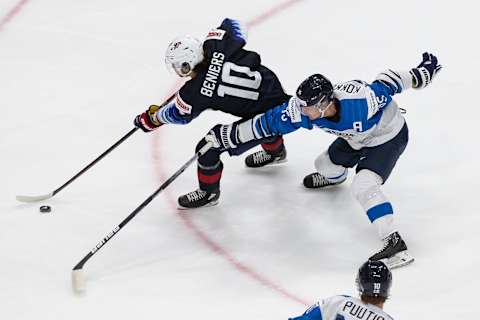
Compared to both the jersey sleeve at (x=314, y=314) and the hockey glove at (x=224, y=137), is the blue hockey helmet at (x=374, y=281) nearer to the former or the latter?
the jersey sleeve at (x=314, y=314)

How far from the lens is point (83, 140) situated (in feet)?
21.8

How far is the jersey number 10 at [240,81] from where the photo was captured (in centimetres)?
561

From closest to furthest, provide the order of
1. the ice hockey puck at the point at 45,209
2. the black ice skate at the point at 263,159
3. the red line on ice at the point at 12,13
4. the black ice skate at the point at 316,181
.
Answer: the ice hockey puck at the point at 45,209
the black ice skate at the point at 316,181
the black ice skate at the point at 263,159
the red line on ice at the point at 12,13

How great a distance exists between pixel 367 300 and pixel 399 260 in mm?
1705

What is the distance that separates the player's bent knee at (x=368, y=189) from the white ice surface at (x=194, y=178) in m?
0.34

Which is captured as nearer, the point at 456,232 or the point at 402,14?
the point at 456,232

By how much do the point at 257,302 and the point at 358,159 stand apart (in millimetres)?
1087

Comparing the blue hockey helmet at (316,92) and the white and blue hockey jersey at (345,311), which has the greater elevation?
the blue hockey helmet at (316,92)

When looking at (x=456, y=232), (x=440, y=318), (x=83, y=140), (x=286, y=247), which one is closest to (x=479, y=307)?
(x=440, y=318)

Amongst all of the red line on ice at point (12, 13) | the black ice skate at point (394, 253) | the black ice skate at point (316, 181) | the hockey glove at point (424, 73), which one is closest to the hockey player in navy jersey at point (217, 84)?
the black ice skate at point (316, 181)

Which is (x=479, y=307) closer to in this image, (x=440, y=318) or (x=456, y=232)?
(x=440, y=318)

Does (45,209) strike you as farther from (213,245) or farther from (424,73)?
(424,73)

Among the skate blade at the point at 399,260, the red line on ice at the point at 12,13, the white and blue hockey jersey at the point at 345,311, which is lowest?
the skate blade at the point at 399,260

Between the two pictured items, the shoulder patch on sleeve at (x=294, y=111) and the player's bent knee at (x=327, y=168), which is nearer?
the shoulder patch on sleeve at (x=294, y=111)
